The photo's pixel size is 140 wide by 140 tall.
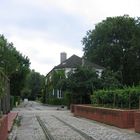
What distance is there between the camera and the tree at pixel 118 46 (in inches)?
3752

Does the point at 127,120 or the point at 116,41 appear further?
the point at 116,41

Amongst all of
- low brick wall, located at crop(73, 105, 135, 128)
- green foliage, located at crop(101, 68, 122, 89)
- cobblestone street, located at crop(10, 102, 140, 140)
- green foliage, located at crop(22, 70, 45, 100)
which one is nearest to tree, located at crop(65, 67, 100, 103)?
green foliage, located at crop(101, 68, 122, 89)

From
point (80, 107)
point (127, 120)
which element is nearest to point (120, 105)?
point (127, 120)

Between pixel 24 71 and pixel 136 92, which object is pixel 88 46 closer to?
pixel 24 71

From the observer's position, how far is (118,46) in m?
95.1

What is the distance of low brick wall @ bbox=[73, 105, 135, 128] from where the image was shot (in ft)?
86.5

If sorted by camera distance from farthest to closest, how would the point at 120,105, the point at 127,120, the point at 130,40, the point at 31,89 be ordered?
the point at 31,89, the point at 130,40, the point at 120,105, the point at 127,120

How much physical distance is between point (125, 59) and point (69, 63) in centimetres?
1338

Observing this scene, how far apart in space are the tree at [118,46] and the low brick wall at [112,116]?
56.3 m

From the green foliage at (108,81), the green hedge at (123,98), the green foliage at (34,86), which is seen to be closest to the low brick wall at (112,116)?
the green hedge at (123,98)

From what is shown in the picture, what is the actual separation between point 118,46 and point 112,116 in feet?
219

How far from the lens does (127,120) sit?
2641cm

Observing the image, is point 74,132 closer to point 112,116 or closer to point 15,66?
point 112,116

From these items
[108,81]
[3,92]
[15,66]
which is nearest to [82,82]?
[108,81]
